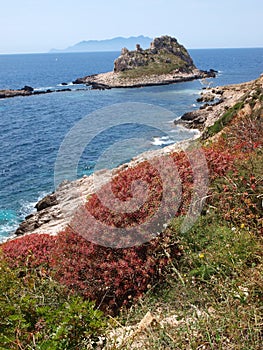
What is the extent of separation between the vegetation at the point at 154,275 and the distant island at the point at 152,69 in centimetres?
7820

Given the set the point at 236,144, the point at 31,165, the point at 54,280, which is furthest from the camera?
the point at 31,165

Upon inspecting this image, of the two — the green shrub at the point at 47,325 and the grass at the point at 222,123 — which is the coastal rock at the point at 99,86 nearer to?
the grass at the point at 222,123

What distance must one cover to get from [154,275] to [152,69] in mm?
96648

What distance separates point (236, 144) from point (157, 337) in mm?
6727

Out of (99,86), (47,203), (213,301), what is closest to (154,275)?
(213,301)

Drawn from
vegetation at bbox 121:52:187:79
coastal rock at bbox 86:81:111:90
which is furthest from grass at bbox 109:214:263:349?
vegetation at bbox 121:52:187:79

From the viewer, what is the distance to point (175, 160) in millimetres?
7781

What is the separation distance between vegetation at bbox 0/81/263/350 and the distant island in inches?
3079

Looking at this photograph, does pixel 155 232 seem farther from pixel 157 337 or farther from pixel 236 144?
pixel 236 144

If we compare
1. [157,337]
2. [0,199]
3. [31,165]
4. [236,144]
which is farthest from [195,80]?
[157,337]

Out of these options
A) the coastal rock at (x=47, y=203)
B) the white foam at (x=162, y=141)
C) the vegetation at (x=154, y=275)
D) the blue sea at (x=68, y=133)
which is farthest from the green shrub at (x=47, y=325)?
the white foam at (x=162, y=141)

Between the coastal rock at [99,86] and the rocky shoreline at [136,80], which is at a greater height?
the rocky shoreline at [136,80]

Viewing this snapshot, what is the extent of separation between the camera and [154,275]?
19.4 ft

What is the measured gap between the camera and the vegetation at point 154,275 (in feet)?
12.0
